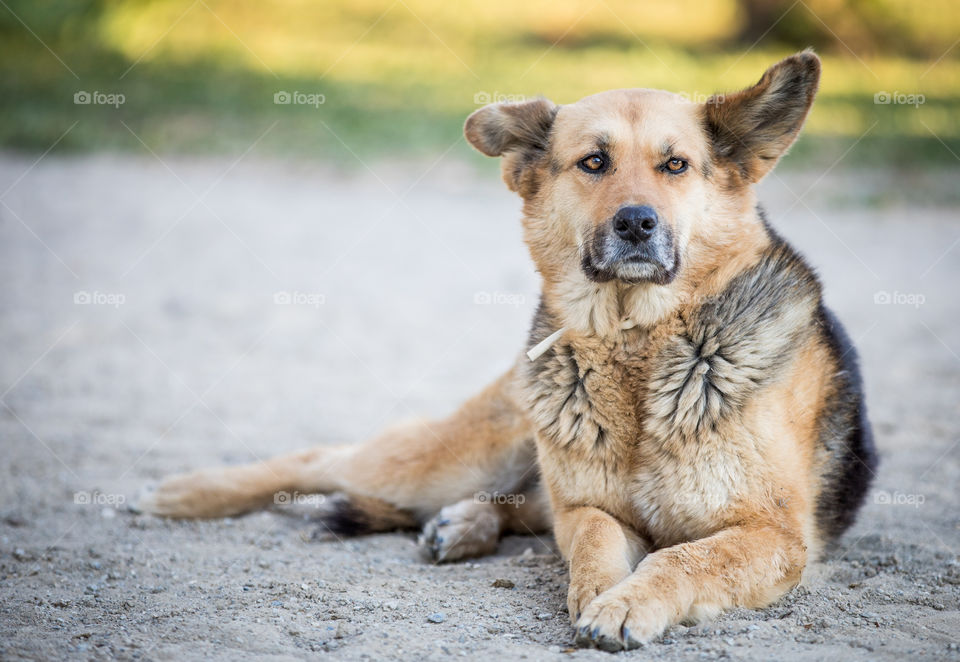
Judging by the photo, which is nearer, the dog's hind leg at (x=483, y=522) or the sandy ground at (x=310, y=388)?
the sandy ground at (x=310, y=388)

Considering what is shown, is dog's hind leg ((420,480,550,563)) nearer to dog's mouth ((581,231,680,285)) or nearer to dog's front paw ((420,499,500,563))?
dog's front paw ((420,499,500,563))

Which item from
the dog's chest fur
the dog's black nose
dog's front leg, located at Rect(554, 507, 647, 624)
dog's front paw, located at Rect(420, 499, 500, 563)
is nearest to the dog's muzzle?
the dog's black nose

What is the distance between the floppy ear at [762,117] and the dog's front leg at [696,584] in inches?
62.4

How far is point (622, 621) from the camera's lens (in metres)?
3.03

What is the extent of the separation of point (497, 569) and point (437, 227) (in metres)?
6.94

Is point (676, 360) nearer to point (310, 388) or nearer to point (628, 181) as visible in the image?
point (628, 181)

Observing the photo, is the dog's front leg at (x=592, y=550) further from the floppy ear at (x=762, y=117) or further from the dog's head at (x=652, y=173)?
the floppy ear at (x=762, y=117)

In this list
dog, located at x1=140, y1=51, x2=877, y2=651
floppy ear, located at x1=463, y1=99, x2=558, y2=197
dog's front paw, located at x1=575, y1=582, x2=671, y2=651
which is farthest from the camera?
floppy ear, located at x1=463, y1=99, x2=558, y2=197

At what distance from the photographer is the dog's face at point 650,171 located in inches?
141

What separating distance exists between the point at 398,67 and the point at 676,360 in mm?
14607

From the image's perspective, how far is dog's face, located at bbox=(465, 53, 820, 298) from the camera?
3.59 meters

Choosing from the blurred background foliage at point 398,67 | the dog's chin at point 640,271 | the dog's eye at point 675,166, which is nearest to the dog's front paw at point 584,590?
the dog's chin at point 640,271

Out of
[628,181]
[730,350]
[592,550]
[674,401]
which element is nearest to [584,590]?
[592,550]

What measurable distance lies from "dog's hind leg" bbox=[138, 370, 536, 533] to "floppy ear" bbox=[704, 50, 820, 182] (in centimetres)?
155
